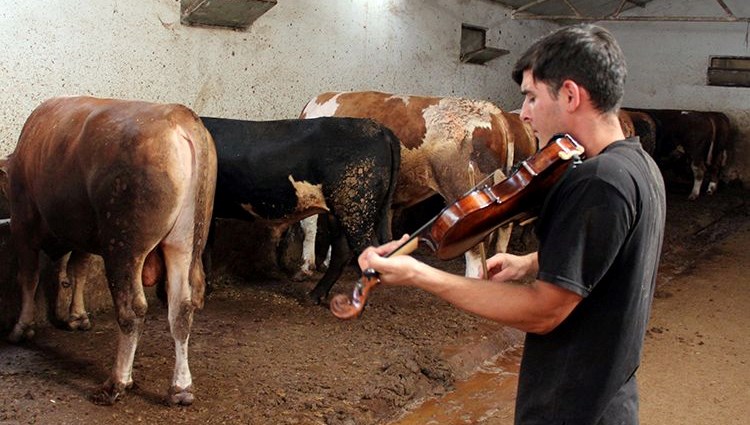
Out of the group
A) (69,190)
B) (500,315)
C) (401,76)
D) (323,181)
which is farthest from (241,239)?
(500,315)

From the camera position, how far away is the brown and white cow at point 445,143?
6270mm

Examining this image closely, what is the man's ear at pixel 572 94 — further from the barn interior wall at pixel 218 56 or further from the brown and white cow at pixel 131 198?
the barn interior wall at pixel 218 56

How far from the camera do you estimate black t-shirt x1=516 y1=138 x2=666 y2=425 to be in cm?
169

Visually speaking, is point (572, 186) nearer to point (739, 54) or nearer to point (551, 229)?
point (551, 229)

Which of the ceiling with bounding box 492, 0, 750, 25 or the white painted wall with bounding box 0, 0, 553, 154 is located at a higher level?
the white painted wall with bounding box 0, 0, 553, 154

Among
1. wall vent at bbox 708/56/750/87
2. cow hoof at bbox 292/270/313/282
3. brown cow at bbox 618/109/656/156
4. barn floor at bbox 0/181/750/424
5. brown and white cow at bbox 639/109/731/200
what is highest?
barn floor at bbox 0/181/750/424

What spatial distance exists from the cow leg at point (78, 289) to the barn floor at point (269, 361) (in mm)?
88

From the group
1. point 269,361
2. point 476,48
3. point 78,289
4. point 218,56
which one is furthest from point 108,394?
point 476,48

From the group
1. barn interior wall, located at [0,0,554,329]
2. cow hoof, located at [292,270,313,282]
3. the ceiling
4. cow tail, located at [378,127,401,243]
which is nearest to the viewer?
barn interior wall, located at [0,0,554,329]

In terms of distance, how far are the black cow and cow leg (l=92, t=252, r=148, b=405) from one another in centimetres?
179

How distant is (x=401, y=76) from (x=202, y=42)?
3424mm

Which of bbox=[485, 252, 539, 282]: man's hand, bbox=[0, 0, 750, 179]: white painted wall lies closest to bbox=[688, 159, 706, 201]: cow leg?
bbox=[0, 0, 750, 179]: white painted wall

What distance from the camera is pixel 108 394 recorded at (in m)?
3.84

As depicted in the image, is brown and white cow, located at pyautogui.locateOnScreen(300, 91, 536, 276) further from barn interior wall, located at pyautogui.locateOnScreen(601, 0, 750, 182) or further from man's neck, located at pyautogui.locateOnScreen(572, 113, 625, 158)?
barn interior wall, located at pyautogui.locateOnScreen(601, 0, 750, 182)
